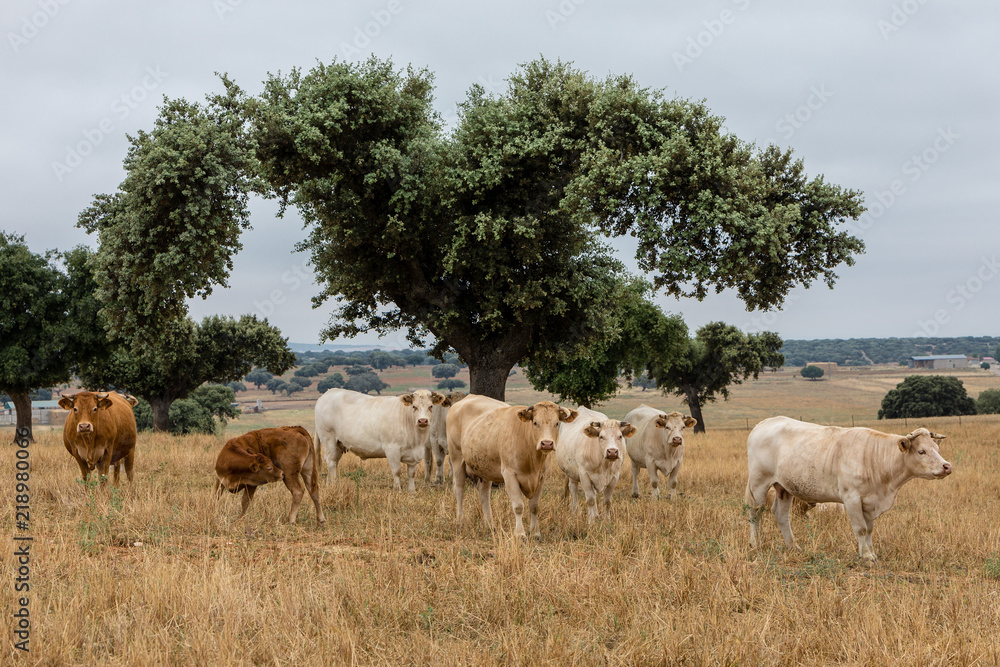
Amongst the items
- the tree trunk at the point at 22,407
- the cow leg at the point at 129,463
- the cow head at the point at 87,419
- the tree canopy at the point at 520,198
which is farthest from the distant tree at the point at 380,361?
the cow head at the point at 87,419

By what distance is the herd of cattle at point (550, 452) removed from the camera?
9.69 meters

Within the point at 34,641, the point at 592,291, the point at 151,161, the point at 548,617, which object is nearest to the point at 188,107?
the point at 151,161

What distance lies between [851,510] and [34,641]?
369 inches

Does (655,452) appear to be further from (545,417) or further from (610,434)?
(545,417)

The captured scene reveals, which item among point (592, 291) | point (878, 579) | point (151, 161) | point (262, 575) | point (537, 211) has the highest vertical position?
point (151, 161)

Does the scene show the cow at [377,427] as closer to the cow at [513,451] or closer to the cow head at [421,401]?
the cow head at [421,401]

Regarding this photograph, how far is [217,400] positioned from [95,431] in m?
57.2

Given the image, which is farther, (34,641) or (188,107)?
(188,107)

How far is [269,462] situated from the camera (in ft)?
35.8

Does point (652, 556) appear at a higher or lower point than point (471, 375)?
lower

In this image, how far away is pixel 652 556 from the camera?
28.5 feet

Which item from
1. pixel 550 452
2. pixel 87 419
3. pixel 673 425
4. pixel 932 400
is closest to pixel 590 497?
pixel 550 452

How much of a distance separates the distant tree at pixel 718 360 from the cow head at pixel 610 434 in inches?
1738

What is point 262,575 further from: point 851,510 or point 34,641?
point 851,510
